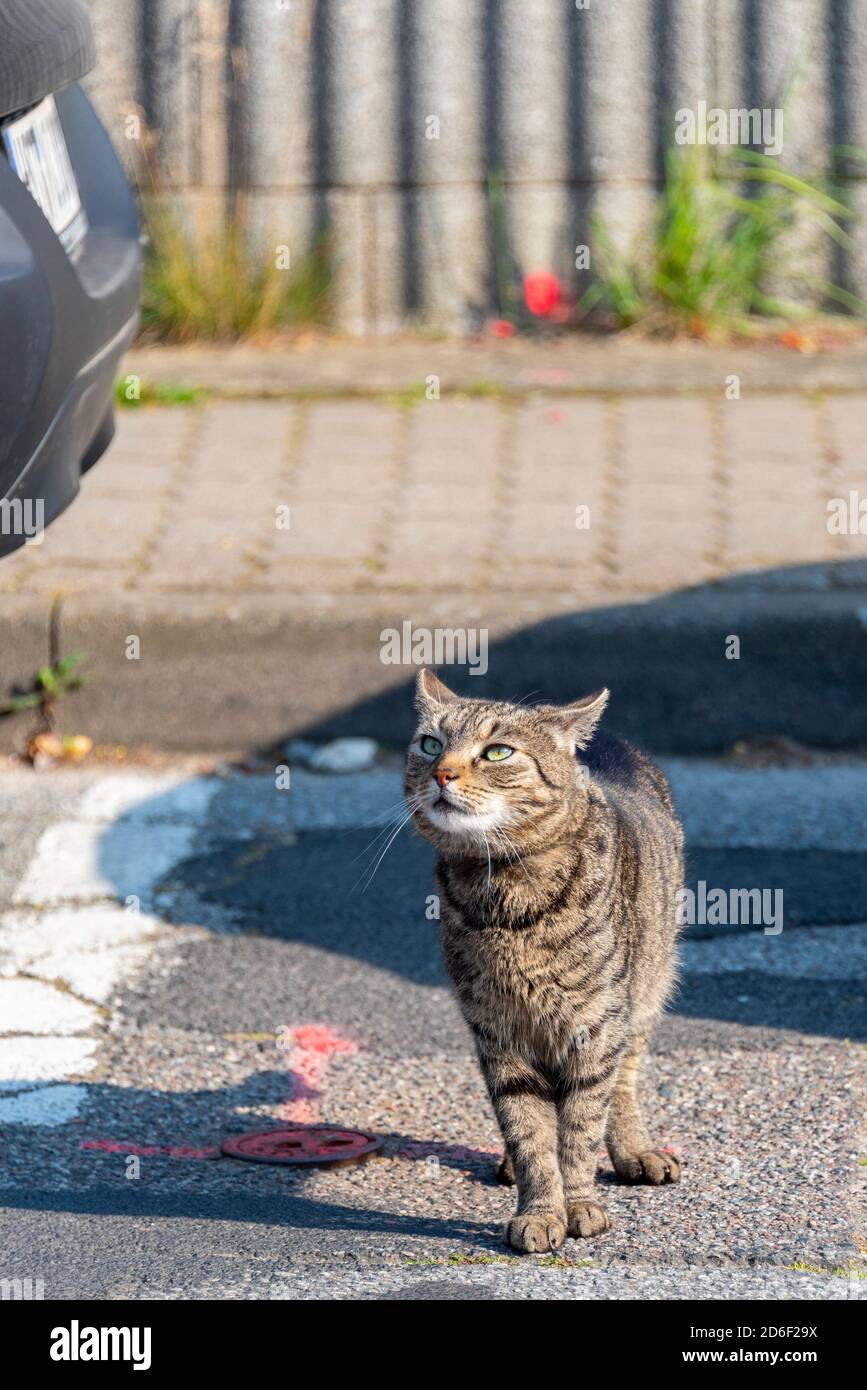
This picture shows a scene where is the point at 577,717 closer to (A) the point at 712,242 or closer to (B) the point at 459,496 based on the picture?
(B) the point at 459,496

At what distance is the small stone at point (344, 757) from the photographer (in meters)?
5.01

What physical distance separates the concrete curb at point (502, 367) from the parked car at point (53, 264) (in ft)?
8.50

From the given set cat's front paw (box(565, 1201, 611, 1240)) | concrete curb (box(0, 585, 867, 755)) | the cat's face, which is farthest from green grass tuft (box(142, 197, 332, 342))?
cat's front paw (box(565, 1201, 611, 1240))

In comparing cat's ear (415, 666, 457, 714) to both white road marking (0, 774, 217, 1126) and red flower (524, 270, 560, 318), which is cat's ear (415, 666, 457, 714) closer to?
white road marking (0, 774, 217, 1126)

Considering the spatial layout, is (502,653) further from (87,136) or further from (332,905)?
(87,136)

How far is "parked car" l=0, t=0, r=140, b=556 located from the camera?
3201 millimetres

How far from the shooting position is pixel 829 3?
22.7ft

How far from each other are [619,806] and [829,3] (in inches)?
186

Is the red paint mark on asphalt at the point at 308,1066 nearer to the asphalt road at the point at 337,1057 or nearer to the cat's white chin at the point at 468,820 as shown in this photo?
the asphalt road at the point at 337,1057

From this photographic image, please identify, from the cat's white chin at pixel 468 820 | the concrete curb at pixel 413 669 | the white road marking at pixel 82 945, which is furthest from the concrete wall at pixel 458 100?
the cat's white chin at pixel 468 820

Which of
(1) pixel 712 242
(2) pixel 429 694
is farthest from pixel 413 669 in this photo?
(1) pixel 712 242

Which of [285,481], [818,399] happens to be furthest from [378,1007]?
[818,399]

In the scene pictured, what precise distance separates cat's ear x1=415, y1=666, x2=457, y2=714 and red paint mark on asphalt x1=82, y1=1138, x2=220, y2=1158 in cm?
88

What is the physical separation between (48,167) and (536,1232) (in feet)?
7.46
